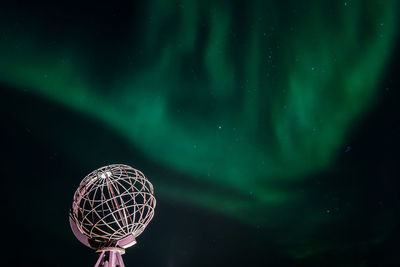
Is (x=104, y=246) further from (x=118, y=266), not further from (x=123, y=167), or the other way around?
(x=123, y=167)

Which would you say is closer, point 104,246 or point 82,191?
point 104,246

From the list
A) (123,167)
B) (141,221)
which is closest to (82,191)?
(123,167)

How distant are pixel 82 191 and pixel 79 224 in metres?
0.55

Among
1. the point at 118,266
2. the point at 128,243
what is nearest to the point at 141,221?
the point at 128,243

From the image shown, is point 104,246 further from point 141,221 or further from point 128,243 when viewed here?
point 141,221

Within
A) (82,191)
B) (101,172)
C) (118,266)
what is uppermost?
(101,172)

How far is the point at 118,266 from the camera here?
5352 mm

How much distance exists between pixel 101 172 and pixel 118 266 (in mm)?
1615

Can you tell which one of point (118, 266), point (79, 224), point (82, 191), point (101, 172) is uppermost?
point (101, 172)

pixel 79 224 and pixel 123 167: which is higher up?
pixel 123 167

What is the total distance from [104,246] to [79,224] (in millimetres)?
657

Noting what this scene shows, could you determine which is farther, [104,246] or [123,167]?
[123,167]

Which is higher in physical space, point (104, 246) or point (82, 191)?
point (82, 191)

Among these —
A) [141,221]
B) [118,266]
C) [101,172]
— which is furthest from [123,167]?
[118,266]
